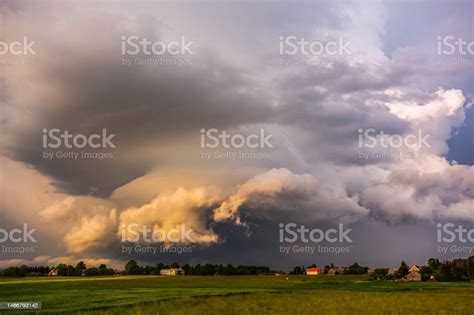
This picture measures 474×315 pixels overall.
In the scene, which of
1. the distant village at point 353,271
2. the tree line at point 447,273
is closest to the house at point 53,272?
the distant village at point 353,271

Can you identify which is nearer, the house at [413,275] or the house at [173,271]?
the house at [413,275]

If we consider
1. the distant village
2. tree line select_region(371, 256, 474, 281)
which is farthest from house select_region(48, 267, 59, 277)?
tree line select_region(371, 256, 474, 281)

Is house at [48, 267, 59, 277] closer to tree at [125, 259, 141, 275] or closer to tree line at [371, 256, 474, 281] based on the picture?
tree at [125, 259, 141, 275]

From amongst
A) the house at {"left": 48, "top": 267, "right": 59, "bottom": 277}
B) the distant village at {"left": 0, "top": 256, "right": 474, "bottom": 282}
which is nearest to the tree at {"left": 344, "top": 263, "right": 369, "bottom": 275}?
the distant village at {"left": 0, "top": 256, "right": 474, "bottom": 282}

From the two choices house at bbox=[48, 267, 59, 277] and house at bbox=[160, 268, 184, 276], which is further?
house at bbox=[160, 268, 184, 276]

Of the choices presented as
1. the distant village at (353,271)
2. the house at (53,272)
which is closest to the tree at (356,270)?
the distant village at (353,271)

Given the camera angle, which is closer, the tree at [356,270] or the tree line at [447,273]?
the tree line at [447,273]

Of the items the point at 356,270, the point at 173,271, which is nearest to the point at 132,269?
the point at 173,271

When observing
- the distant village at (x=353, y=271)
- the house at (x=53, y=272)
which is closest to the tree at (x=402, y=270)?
the distant village at (x=353, y=271)

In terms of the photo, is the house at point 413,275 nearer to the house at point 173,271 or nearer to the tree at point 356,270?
the tree at point 356,270

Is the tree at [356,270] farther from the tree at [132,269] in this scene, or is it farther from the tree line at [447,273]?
the tree at [132,269]

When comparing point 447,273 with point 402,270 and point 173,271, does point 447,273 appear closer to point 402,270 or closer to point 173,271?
point 402,270

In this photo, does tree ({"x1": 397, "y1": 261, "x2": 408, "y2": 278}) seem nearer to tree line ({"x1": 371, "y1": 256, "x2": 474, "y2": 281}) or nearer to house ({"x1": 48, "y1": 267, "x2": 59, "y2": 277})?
tree line ({"x1": 371, "y1": 256, "x2": 474, "y2": 281})

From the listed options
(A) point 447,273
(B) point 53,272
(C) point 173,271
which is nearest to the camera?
(A) point 447,273
